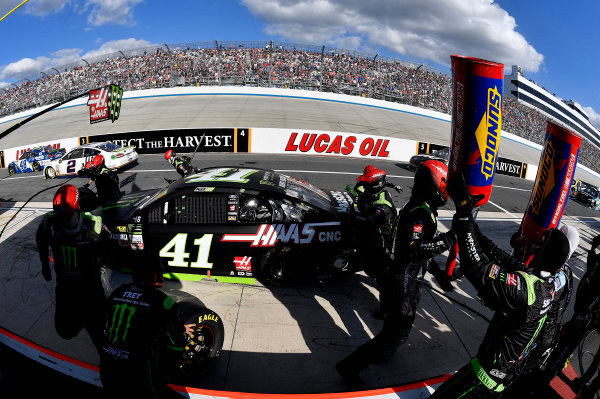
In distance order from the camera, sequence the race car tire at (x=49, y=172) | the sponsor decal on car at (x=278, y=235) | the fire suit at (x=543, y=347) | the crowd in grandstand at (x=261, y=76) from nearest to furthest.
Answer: the fire suit at (x=543, y=347)
the sponsor decal on car at (x=278, y=235)
the race car tire at (x=49, y=172)
the crowd in grandstand at (x=261, y=76)

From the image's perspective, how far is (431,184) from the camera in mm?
3160

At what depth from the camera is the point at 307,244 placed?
469 cm

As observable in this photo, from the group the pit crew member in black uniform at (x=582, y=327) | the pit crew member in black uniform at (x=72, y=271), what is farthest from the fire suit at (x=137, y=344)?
the pit crew member in black uniform at (x=582, y=327)

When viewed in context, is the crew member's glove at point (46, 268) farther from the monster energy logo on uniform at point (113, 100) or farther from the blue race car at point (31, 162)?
the blue race car at point (31, 162)

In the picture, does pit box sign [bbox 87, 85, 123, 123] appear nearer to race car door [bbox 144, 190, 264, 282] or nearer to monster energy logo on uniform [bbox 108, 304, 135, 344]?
race car door [bbox 144, 190, 264, 282]

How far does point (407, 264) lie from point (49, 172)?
12656mm

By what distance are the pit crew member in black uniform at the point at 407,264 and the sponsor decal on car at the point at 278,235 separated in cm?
160

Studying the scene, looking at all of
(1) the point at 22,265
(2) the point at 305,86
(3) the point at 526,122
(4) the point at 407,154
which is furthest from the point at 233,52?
(1) the point at 22,265

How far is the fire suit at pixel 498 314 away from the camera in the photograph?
226 centimetres

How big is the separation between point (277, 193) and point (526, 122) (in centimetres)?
3502

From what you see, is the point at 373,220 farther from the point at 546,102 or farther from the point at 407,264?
the point at 546,102

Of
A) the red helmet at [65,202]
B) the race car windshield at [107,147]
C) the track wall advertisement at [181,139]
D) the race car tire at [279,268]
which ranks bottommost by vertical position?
the race car tire at [279,268]

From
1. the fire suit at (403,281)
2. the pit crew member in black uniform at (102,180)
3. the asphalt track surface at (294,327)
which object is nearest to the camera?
the fire suit at (403,281)

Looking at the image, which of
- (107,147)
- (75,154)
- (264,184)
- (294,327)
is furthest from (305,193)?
(75,154)
